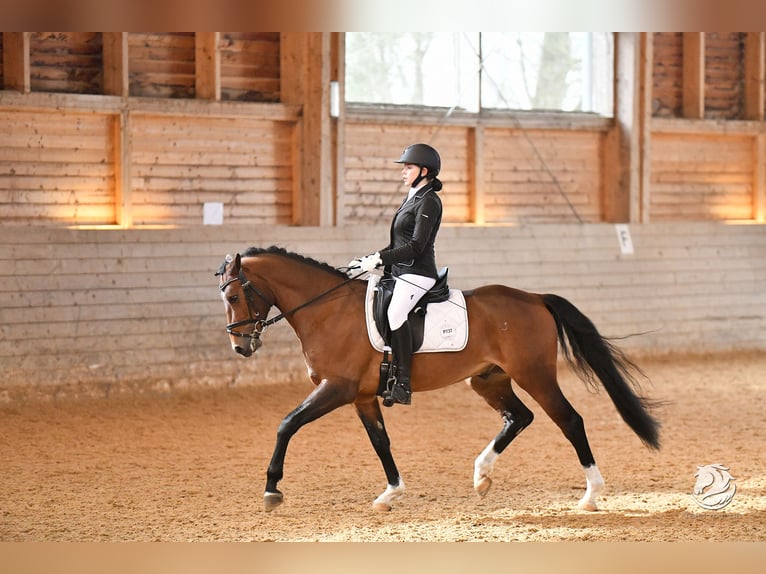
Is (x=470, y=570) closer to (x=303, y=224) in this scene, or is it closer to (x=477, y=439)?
(x=477, y=439)

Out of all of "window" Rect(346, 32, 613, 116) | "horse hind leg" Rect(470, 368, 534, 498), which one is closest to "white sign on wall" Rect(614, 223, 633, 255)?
"window" Rect(346, 32, 613, 116)

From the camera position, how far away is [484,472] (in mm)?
5410

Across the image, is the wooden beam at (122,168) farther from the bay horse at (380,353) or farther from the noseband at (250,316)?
the noseband at (250,316)

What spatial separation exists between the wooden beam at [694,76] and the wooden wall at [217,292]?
1.85 metres

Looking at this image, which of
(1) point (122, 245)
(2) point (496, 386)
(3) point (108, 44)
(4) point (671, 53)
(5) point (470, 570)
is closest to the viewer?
(5) point (470, 570)

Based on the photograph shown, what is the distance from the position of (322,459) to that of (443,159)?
20.2ft

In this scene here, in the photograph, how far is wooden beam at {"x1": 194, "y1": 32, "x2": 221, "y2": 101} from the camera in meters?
10.4

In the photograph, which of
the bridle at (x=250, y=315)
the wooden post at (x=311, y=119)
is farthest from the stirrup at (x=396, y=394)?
the wooden post at (x=311, y=119)

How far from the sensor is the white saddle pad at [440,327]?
17.2 feet

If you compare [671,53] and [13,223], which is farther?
[671,53]

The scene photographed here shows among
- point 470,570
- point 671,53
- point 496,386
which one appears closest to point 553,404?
point 496,386

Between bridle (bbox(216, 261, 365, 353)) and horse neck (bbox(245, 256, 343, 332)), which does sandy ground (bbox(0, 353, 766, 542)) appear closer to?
bridle (bbox(216, 261, 365, 353))

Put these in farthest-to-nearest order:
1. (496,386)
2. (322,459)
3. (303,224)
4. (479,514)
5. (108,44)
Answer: (303,224) < (108,44) < (322,459) < (496,386) < (479,514)

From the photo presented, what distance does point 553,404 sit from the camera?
525 centimetres
